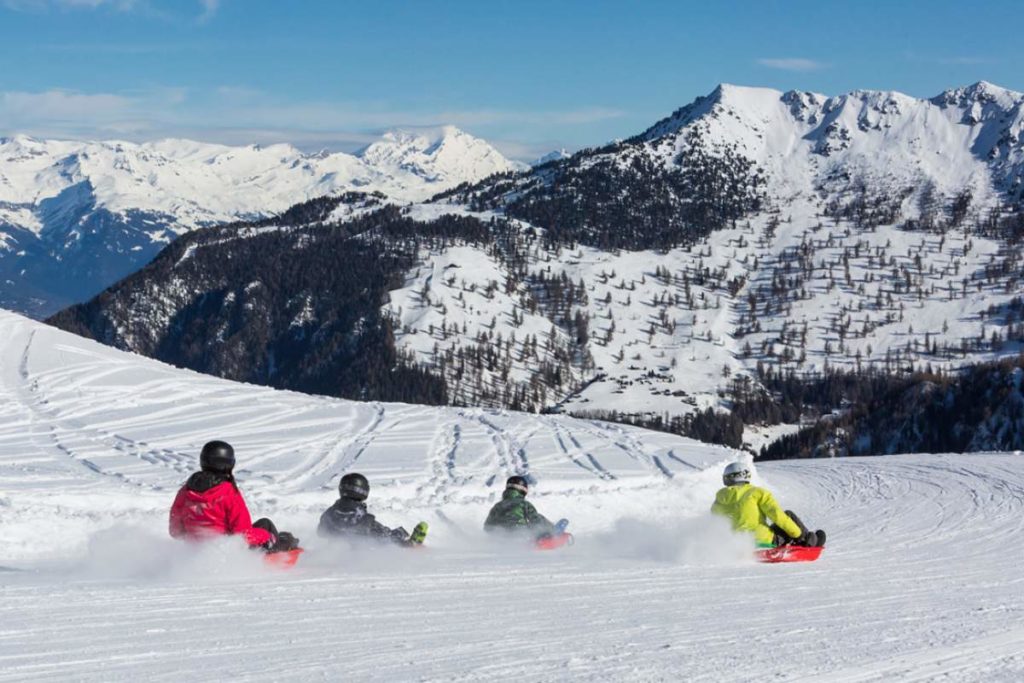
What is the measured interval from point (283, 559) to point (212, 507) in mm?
1114

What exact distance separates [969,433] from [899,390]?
74.8ft

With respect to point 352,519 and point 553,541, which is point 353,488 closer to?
point 352,519

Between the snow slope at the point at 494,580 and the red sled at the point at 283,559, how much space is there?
0.92 feet

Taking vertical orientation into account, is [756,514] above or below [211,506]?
below

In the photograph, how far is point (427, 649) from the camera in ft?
26.5

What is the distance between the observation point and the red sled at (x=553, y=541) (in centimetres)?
1677

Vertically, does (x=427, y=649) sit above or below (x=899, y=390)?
above

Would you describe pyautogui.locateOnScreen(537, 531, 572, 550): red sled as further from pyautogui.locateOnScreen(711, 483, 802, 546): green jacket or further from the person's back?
the person's back

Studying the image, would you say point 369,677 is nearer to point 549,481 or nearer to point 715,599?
point 715,599

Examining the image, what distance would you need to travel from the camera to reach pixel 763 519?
1480 centimetres

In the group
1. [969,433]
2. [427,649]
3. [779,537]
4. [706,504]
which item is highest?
[427,649]

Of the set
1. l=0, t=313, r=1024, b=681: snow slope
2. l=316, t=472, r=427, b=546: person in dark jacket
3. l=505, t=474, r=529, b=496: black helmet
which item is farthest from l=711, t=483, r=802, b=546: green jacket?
l=316, t=472, r=427, b=546: person in dark jacket

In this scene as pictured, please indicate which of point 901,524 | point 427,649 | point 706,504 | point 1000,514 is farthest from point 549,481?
point 427,649

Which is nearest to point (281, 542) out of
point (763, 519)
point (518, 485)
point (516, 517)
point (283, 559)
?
point (283, 559)
